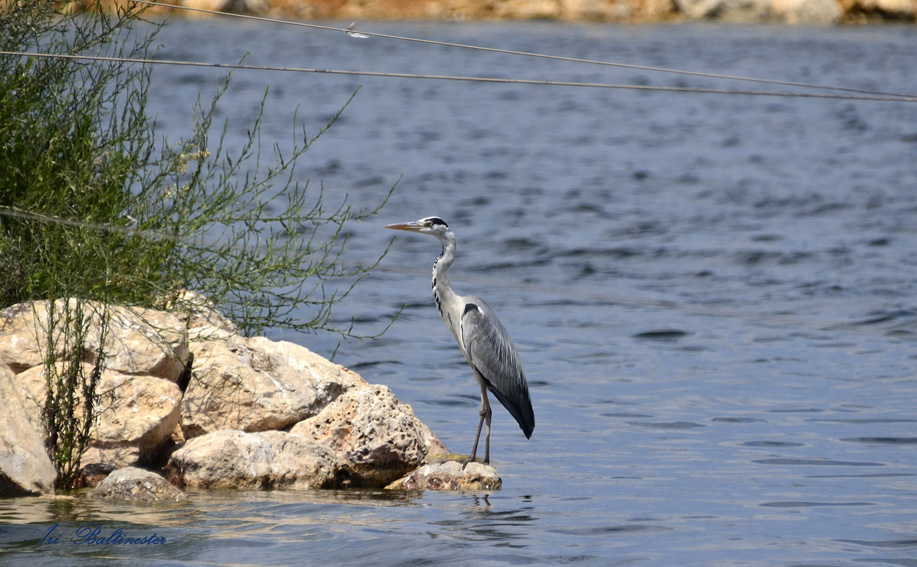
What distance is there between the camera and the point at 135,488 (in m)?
7.25

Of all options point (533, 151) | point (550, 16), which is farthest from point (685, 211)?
point (550, 16)

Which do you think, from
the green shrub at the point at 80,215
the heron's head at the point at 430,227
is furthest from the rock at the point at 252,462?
the heron's head at the point at 430,227

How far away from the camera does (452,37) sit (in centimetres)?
5131

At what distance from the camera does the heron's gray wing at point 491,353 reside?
850cm

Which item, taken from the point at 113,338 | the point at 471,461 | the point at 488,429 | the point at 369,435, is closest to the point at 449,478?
the point at 471,461

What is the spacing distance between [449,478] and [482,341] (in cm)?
101

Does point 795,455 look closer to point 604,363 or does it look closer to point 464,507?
point 464,507

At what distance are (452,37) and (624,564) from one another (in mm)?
46153

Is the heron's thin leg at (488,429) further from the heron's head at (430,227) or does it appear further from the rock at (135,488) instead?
the rock at (135,488)

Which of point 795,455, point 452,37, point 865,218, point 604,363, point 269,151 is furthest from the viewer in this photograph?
point 452,37

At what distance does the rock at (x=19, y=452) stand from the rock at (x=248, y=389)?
1014mm

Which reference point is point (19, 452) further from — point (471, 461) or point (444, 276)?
point (444, 276)

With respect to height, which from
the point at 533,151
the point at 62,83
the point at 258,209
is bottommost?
the point at 533,151

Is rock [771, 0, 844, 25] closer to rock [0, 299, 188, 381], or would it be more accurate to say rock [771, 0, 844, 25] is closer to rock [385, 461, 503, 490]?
rock [385, 461, 503, 490]
